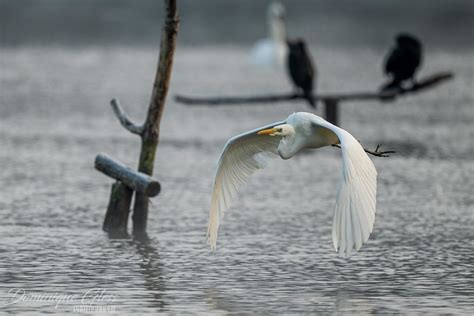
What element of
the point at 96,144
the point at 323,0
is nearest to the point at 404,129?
the point at 96,144

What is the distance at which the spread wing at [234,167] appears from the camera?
395 inches

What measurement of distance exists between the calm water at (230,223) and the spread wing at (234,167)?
0.44m

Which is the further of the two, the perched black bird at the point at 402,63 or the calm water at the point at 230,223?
the perched black bird at the point at 402,63

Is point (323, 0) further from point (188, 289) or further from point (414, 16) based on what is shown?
point (188, 289)

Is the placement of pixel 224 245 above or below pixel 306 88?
below

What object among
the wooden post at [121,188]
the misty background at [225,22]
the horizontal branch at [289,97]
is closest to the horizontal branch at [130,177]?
the wooden post at [121,188]

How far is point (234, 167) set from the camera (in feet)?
→ 33.3

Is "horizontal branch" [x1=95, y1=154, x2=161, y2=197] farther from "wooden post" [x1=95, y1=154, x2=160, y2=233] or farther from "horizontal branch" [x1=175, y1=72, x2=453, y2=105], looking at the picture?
"horizontal branch" [x1=175, y1=72, x2=453, y2=105]

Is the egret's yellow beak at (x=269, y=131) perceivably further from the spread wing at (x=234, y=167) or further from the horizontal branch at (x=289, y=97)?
the horizontal branch at (x=289, y=97)

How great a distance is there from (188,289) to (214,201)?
751mm

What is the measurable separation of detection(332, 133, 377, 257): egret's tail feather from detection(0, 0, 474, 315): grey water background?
0.75 metres

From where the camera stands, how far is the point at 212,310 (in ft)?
29.3

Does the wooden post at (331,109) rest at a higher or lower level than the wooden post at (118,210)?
higher

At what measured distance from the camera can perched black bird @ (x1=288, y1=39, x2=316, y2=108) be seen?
2084 cm
